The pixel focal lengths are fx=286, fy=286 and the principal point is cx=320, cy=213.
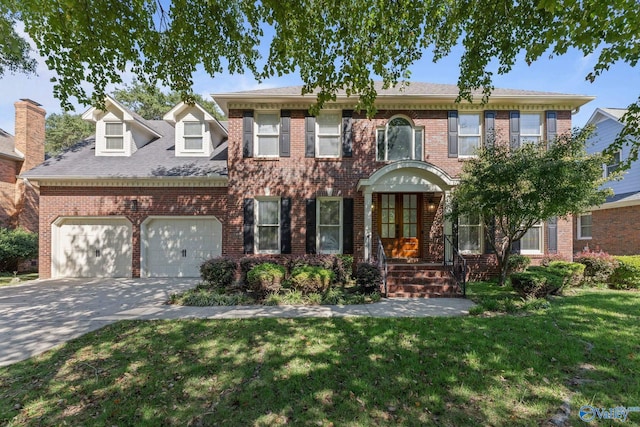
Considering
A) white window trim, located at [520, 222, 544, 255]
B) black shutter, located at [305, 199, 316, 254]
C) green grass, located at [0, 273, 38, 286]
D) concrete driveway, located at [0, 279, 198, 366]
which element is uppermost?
black shutter, located at [305, 199, 316, 254]

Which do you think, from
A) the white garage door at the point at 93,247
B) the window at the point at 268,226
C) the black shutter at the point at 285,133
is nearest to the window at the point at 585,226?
the black shutter at the point at 285,133

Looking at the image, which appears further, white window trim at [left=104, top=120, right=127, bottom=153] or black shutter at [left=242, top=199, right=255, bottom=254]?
white window trim at [left=104, top=120, right=127, bottom=153]

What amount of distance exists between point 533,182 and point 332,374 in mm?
6591

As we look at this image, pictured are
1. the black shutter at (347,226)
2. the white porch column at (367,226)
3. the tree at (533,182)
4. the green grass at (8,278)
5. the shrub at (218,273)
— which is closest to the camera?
the tree at (533,182)

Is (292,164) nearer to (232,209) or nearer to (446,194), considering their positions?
(232,209)

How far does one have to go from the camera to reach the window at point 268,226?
10.1 meters

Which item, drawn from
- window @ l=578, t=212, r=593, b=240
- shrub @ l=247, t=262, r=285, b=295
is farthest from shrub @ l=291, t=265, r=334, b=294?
window @ l=578, t=212, r=593, b=240

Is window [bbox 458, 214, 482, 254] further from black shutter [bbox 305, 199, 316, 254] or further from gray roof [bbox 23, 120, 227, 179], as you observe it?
gray roof [bbox 23, 120, 227, 179]

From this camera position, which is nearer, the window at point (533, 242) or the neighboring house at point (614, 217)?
the window at point (533, 242)

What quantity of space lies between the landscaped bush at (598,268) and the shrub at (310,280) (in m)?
8.17

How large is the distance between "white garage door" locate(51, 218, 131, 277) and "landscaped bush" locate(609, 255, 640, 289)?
16.5 meters

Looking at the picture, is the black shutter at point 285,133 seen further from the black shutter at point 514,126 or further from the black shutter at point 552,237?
the black shutter at point 552,237

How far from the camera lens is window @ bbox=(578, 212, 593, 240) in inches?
568

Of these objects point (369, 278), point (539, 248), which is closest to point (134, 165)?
point (369, 278)
